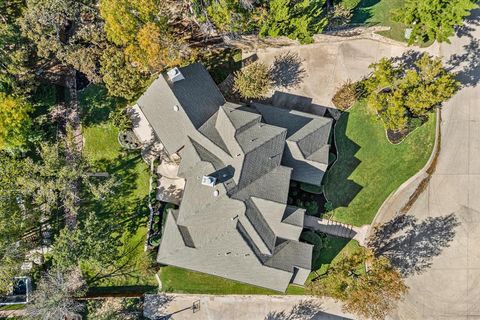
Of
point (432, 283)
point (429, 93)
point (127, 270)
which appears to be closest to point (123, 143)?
point (127, 270)

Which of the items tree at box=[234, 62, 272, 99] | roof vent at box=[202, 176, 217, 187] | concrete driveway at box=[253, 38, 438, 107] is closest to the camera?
roof vent at box=[202, 176, 217, 187]

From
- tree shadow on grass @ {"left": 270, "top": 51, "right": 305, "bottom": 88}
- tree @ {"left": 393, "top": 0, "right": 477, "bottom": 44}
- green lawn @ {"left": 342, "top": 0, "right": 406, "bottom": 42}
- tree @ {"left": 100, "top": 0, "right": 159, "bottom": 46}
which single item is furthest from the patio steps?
tree @ {"left": 100, "top": 0, "right": 159, "bottom": 46}

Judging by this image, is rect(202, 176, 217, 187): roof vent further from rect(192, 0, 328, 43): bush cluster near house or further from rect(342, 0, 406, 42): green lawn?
rect(342, 0, 406, 42): green lawn

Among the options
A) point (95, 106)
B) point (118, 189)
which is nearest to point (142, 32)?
point (95, 106)

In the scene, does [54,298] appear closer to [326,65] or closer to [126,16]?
[126,16]

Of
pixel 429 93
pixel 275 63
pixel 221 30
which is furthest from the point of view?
pixel 275 63

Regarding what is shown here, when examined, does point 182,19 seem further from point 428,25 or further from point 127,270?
point 127,270

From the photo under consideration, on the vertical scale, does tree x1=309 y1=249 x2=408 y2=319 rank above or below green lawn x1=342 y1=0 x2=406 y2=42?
below

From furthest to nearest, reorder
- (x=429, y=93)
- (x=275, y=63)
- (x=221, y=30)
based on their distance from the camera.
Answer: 1. (x=275, y=63)
2. (x=221, y=30)
3. (x=429, y=93)
